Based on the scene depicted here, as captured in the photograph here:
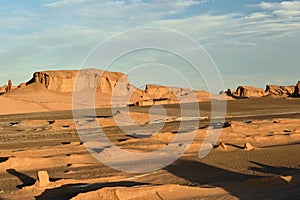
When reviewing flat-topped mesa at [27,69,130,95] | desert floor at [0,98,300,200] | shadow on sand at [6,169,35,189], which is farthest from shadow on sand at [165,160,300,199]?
flat-topped mesa at [27,69,130,95]

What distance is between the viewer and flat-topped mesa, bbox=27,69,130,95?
373 ft

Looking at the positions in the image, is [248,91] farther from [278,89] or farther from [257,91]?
[278,89]

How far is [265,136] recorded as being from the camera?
22.9 meters

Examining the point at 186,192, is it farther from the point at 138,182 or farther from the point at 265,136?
the point at 265,136

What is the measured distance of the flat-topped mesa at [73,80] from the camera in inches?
4473

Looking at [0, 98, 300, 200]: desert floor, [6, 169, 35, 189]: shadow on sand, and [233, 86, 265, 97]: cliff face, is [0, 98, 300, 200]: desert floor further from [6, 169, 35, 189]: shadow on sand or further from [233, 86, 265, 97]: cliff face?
[233, 86, 265, 97]: cliff face

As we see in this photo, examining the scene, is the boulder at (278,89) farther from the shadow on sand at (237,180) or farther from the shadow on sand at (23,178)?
the shadow on sand at (23,178)

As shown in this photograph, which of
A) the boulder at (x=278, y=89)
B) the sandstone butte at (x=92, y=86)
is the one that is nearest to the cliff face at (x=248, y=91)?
the boulder at (x=278, y=89)

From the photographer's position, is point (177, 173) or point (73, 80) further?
point (73, 80)

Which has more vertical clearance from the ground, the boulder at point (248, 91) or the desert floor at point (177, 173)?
the boulder at point (248, 91)

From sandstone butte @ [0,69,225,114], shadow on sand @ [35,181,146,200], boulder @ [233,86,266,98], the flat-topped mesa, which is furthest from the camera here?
boulder @ [233,86,266,98]

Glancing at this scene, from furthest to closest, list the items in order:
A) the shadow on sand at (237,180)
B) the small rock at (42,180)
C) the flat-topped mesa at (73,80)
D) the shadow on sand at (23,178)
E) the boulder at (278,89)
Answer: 1. the boulder at (278,89)
2. the flat-topped mesa at (73,80)
3. the shadow on sand at (23,178)
4. the small rock at (42,180)
5. the shadow on sand at (237,180)

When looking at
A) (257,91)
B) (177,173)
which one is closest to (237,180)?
(177,173)

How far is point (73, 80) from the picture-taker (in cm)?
11981
